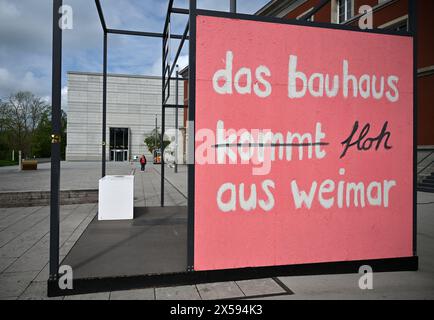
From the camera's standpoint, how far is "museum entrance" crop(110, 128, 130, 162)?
60.9m

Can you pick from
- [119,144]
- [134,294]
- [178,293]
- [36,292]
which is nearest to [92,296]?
[134,294]

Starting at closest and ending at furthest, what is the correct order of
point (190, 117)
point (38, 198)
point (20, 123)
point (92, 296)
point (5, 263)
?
1. point (92, 296)
2. point (190, 117)
3. point (5, 263)
4. point (38, 198)
5. point (20, 123)

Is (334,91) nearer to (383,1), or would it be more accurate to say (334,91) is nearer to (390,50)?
(390,50)

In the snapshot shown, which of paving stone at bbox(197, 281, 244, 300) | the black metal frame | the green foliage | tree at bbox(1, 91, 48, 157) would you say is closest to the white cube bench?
the black metal frame

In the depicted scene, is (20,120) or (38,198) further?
(20,120)

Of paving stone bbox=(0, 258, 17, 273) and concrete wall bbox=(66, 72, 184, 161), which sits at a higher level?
concrete wall bbox=(66, 72, 184, 161)

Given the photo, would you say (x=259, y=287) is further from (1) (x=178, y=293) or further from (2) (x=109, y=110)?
(2) (x=109, y=110)

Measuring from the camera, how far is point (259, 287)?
150 inches

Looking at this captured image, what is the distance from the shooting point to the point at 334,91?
435cm

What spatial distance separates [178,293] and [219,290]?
47 centimetres

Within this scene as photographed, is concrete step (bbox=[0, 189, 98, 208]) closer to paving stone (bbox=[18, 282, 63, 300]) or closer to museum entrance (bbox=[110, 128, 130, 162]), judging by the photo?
paving stone (bbox=[18, 282, 63, 300])

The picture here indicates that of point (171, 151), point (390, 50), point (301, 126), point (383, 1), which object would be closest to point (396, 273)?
point (301, 126)

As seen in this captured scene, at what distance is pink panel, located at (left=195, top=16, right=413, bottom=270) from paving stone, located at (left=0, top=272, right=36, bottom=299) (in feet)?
6.73
